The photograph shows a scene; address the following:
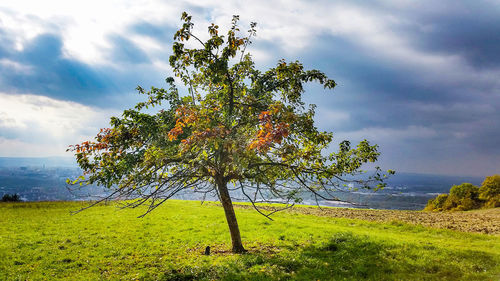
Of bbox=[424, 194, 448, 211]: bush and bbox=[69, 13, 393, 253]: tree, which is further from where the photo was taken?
bbox=[424, 194, 448, 211]: bush

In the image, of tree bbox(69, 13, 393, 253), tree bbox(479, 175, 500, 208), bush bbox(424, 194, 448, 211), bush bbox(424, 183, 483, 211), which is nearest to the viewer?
tree bbox(69, 13, 393, 253)

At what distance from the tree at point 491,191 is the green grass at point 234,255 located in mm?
32670

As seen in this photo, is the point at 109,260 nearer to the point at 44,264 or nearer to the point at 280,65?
the point at 44,264

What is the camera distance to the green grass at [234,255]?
11.8 m

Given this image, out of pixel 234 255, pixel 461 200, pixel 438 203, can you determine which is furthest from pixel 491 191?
pixel 234 255

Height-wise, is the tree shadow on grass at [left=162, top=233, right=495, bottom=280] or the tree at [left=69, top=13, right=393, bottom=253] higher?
the tree at [left=69, top=13, right=393, bottom=253]

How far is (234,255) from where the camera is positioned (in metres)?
14.6

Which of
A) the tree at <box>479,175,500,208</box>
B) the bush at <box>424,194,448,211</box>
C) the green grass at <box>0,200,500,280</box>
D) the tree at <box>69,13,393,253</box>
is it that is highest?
the tree at <box>69,13,393,253</box>

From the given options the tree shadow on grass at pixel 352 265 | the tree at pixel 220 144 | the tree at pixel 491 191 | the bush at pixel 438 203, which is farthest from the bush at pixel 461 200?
the tree at pixel 220 144

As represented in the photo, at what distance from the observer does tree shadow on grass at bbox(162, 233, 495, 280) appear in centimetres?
1127

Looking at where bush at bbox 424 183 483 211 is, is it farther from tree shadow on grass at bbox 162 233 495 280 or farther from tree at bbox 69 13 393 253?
tree at bbox 69 13 393 253

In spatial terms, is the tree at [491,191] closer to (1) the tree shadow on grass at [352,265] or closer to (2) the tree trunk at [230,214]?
(1) the tree shadow on grass at [352,265]

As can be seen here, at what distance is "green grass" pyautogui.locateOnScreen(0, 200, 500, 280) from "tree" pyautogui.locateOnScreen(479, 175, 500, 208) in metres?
32.7

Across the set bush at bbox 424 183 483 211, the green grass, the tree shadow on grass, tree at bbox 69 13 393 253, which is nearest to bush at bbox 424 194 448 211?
bush at bbox 424 183 483 211
